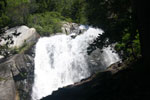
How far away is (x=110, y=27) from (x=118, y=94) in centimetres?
375

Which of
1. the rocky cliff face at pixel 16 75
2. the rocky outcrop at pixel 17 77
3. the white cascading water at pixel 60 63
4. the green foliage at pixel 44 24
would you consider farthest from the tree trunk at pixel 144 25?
the green foliage at pixel 44 24

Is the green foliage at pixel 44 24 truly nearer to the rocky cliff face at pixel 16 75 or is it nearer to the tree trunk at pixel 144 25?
the rocky cliff face at pixel 16 75

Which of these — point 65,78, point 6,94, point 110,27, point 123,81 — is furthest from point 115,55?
point 123,81

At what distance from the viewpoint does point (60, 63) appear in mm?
24484

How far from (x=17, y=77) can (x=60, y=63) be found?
15.5ft

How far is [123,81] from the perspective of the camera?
26.5ft

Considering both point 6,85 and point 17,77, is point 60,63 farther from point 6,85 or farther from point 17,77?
point 6,85

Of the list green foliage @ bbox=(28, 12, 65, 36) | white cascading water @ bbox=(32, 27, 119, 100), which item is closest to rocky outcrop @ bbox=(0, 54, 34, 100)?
white cascading water @ bbox=(32, 27, 119, 100)

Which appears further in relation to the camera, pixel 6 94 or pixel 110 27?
pixel 6 94

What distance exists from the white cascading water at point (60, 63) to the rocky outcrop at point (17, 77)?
736mm

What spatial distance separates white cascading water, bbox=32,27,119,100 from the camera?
22.8 meters

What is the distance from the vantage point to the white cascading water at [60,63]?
22.8 metres

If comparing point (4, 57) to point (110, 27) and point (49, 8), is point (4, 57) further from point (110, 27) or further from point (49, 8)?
point (49, 8)

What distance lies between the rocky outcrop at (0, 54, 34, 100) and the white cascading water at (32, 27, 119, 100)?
0.74m
